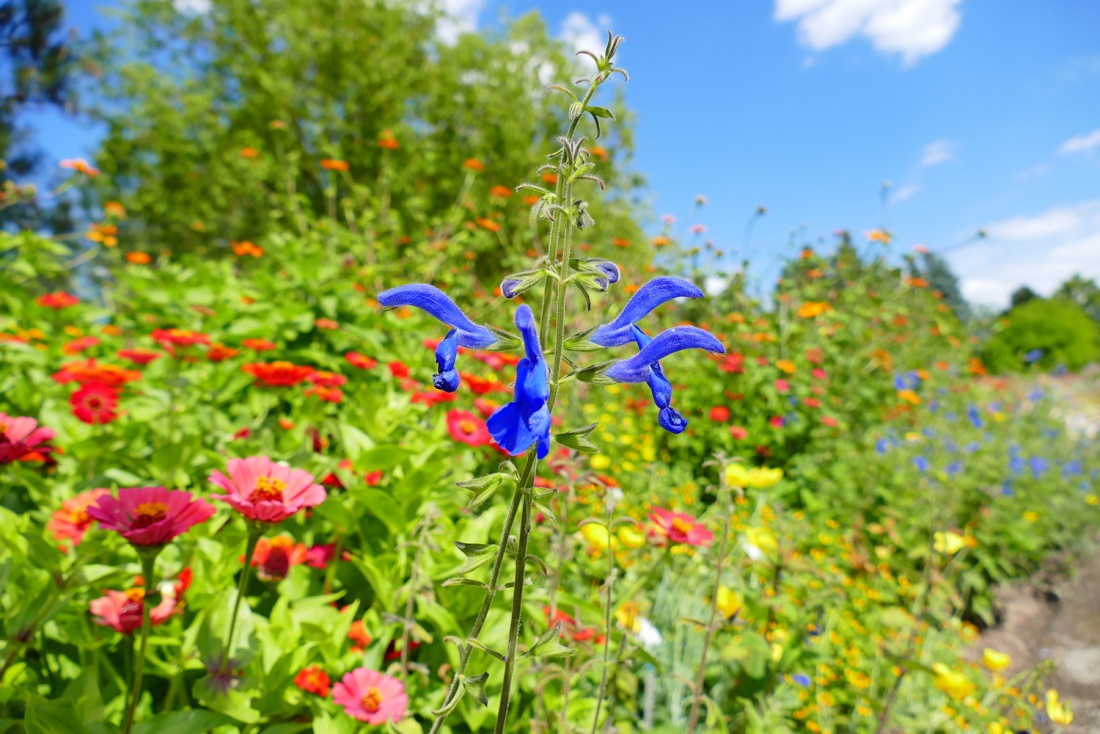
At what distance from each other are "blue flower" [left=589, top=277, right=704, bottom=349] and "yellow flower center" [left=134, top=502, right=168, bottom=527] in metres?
0.95

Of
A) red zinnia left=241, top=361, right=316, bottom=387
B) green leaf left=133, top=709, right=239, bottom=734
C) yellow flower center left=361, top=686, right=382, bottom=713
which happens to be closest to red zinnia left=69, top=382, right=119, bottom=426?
red zinnia left=241, top=361, right=316, bottom=387

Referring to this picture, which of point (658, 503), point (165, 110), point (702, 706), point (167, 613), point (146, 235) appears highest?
point (165, 110)

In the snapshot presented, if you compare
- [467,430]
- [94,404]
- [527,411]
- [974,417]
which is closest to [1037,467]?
[974,417]

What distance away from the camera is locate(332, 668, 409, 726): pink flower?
1.32m

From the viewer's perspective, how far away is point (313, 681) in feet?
4.67

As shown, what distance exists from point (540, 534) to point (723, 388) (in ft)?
10.7

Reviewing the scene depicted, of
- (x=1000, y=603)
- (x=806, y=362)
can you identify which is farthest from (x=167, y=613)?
(x=1000, y=603)

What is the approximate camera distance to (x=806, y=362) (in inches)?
190

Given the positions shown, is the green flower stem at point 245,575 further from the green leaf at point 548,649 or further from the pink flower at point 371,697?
the green leaf at point 548,649

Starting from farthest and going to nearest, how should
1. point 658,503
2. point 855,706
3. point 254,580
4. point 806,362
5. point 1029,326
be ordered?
1. point 1029,326
2. point 806,362
3. point 658,503
4. point 855,706
5. point 254,580

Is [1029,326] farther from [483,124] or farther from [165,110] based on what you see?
[165,110]

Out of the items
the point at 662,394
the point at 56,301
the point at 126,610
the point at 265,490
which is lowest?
the point at 126,610

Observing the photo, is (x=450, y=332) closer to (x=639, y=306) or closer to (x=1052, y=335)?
(x=639, y=306)

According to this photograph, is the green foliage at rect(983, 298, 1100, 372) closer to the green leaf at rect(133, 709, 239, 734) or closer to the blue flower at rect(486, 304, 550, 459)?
the blue flower at rect(486, 304, 550, 459)
